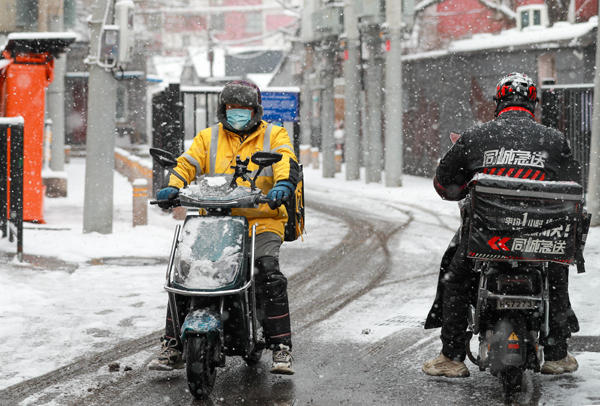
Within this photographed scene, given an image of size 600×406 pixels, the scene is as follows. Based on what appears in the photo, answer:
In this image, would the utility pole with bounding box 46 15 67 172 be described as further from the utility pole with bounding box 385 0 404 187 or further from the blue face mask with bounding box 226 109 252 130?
the blue face mask with bounding box 226 109 252 130

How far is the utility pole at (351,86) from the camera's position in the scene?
76.8 feet

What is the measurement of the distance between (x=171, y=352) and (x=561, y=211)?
2.50 meters

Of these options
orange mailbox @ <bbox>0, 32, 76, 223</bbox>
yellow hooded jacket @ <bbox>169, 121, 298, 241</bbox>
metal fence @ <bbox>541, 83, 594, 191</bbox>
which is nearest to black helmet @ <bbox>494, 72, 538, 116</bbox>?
yellow hooded jacket @ <bbox>169, 121, 298, 241</bbox>

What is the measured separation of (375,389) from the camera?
16.1 ft

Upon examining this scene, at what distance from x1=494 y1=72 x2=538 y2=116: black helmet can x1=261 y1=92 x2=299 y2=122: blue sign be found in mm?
11682

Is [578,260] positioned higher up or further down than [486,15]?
further down

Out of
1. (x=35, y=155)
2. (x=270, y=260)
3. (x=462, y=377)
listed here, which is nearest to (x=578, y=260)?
(x=462, y=377)

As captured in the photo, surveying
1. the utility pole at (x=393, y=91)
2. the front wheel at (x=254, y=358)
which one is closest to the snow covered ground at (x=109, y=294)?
the front wheel at (x=254, y=358)

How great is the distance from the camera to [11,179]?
372 inches

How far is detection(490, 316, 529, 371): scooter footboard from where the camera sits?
4367 millimetres

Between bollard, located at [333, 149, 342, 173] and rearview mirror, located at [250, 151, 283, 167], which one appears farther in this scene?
bollard, located at [333, 149, 342, 173]

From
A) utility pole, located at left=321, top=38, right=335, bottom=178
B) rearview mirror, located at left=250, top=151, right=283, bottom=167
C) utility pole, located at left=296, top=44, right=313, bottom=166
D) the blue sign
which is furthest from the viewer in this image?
utility pole, located at left=296, top=44, right=313, bottom=166

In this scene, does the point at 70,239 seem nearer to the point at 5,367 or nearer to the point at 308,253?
the point at 308,253

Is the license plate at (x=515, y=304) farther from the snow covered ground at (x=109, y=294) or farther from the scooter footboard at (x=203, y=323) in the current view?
the scooter footboard at (x=203, y=323)
